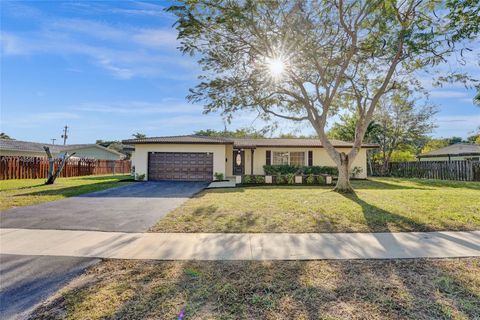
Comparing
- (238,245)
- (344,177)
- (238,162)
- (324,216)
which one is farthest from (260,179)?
(238,245)

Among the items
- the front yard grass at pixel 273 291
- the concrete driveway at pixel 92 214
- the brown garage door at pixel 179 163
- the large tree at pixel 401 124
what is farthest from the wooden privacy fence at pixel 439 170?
the concrete driveway at pixel 92 214

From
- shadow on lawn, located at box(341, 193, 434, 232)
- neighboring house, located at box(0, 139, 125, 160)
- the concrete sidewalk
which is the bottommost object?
the concrete sidewalk

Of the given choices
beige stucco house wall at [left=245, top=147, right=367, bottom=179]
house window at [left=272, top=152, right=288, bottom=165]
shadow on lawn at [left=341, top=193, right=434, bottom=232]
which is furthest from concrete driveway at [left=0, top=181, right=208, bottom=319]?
house window at [left=272, top=152, right=288, bottom=165]

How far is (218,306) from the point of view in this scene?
2932 millimetres

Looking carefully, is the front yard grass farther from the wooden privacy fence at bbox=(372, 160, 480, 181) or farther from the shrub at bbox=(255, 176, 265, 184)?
the wooden privacy fence at bbox=(372, 160, 480, 181)

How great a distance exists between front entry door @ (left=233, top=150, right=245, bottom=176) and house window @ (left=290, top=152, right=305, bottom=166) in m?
4.08

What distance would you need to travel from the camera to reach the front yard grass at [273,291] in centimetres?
281

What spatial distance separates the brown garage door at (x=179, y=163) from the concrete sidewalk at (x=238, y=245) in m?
12.6

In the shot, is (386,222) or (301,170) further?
(301,170)

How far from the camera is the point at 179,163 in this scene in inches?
734

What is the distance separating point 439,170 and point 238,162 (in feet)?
56.3

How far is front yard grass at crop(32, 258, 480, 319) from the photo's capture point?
2812 mm

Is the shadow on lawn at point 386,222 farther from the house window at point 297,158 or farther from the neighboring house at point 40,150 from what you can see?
the neighboring house at point 40,150

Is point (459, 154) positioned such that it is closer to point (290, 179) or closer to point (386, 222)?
point (290, 179)
